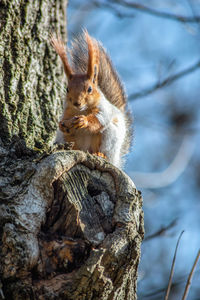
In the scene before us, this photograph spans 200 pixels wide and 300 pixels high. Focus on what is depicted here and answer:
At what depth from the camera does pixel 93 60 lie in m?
2.00

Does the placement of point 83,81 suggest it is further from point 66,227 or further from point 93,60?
point 66,227

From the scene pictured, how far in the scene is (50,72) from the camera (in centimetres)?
194

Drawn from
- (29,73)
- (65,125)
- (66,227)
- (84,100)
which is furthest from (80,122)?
(66,227)

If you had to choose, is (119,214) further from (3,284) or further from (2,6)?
(2,6)

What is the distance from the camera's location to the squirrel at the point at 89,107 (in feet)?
6.27

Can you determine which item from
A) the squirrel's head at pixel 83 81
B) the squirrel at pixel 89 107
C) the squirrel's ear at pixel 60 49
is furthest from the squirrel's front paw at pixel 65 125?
the squirrel's ear at pixel 60 49

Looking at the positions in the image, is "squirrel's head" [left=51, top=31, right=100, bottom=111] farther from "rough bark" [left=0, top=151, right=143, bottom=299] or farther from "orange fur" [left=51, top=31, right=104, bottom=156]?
"rough bark" [left=0, top=151, right=143, bottom=299]

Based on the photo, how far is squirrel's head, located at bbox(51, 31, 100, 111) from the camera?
1912mm

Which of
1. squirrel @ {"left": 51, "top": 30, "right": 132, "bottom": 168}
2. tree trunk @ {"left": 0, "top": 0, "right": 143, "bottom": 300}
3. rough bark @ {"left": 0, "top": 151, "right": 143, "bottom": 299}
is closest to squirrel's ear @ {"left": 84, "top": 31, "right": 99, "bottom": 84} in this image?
squirrel @ {"left": 51, "top": 30, "right": 132, "bottom": 168}

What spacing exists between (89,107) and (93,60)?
24cm

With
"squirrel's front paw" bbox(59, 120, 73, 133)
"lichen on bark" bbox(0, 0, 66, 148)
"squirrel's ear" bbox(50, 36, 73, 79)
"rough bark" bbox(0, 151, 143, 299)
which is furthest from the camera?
"squirrel's ear" bbox(50, 36, 73, 79)

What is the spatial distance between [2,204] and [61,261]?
244 mm

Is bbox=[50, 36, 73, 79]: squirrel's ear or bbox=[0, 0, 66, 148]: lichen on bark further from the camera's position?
bbox=[50, 36, 73, 79]: squirrel's ear

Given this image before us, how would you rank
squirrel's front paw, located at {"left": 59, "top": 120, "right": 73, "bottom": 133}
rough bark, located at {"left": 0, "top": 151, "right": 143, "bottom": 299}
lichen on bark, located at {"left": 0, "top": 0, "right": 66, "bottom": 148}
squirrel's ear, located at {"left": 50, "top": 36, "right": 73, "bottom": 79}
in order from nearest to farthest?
rough bark, located at {"left": 0, "top": 151, "right": 143, "bottom": 299}
lichen on bark, located at {"left": 0, "top": 0, "right": 66, "bottom": 148}
squirrel's front paw, located at {"left": 59, "top": 120, "right": 73, "bottom": 133}
squirrel's ear, located at {"left": 50, "top": 36, "right": 73, "bottom": 79}
